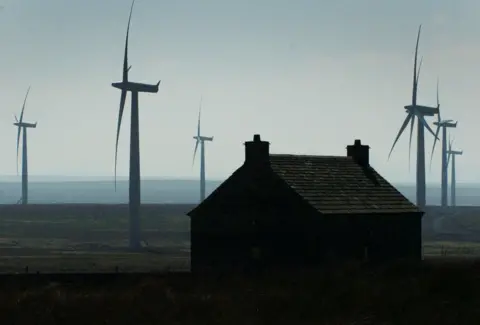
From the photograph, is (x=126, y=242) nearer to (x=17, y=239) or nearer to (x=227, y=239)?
(x=17, y=239)

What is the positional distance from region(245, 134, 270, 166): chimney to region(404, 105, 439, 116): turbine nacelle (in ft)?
241

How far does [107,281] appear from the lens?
37.3m

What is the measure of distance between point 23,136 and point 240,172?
128005mm

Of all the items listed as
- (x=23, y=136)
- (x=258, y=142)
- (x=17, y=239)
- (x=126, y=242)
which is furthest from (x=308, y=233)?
(x=23, y=136)

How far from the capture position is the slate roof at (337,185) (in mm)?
50500

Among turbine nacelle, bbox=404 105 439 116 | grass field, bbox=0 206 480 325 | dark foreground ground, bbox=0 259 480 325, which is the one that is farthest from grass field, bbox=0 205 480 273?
dark foreground ground, bbox=0 259 480 325

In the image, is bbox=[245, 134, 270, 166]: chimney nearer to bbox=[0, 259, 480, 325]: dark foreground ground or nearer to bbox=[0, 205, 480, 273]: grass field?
bbox=[0, 259, 480, 325]: dark foreground ground

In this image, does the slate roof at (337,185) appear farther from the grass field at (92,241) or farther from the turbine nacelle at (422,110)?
the turbine nacelle at (422,110)

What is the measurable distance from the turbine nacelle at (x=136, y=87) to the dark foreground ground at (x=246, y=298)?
69.0m

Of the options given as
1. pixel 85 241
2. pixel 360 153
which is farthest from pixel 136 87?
pixel 360 153

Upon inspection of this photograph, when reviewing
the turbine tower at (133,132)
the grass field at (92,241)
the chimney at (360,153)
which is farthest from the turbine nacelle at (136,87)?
the chimney at (360,153)

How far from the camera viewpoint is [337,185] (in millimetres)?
53062

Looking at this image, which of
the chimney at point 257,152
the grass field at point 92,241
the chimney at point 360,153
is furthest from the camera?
the grass field at point 92,241

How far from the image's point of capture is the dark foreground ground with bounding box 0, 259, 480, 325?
3216 centimetres
